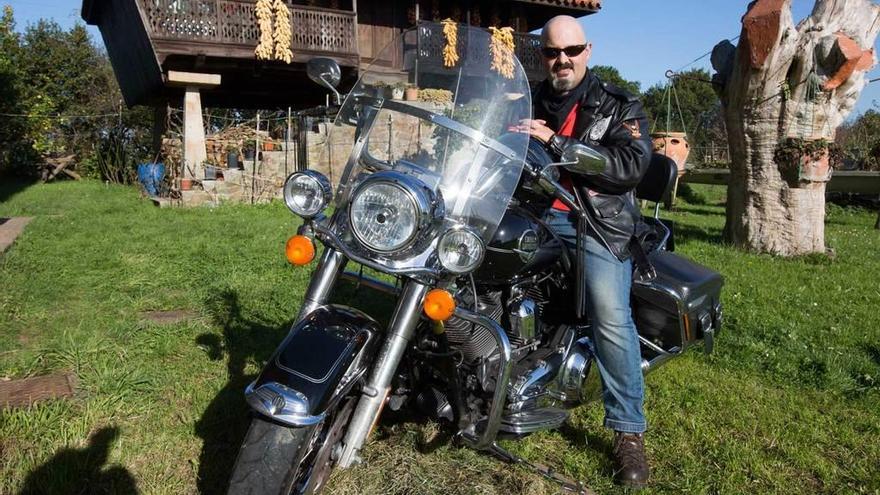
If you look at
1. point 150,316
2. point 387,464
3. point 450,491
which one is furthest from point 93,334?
point 450,491

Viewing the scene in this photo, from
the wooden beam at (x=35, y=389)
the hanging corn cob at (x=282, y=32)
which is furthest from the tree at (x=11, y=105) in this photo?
the wooden beam at (x=35, y=389)

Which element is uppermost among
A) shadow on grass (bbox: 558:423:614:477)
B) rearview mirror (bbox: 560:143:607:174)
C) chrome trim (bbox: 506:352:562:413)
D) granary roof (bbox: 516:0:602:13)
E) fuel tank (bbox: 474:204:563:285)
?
granary roof (bbox: 516:0:602:13)

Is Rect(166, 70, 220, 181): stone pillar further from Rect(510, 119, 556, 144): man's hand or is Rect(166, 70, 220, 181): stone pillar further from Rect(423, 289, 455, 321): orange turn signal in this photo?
Rect(423, 289, 455, 321): orange turn signal

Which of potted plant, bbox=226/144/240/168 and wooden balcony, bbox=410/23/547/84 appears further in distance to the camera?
potted plant, bbox=226/144/240/168

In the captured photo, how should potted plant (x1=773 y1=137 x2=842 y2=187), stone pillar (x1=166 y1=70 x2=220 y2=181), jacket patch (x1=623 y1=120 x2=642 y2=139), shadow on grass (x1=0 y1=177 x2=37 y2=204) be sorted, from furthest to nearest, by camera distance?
shadow on grass (x1=0 y1=177 x2=37 y2=204)
stone pillar (x1=166 y1=70 x2=220 y2=181)
potted plant (x1=773 y1=137 x2=842 y2=187)
jacket patch (x1=623 y1=120 x2=642 y2=139)

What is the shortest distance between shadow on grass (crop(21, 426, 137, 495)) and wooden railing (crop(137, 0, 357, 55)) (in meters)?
10.9

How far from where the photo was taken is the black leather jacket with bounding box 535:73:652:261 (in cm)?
253

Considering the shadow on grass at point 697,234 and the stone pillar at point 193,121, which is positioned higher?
the stone pillar at point 193,121

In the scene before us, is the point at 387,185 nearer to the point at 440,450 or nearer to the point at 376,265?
the point at 376,265

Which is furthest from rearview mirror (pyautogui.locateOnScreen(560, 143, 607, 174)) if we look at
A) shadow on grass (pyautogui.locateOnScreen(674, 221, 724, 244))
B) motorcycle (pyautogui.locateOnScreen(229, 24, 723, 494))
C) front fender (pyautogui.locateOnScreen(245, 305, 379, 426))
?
shadow on grass (pyautogui.locateOnScreen(674, 221, 724, 244))

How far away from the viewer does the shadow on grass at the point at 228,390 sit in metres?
2.69

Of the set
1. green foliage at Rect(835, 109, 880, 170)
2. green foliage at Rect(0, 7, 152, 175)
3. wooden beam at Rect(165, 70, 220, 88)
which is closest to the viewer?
wooden beam at Rect(165, 70, 220, 88)

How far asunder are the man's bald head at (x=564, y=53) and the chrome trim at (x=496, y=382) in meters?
1.18

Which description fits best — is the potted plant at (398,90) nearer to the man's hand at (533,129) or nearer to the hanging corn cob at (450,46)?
the hanging corn cob at (450,46)
